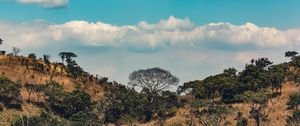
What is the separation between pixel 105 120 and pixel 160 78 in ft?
89.9

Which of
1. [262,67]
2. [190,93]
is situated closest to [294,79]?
[262,67]

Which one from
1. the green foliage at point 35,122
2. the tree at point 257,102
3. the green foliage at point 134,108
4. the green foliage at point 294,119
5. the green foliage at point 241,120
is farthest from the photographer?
the green foliage at point 134,108

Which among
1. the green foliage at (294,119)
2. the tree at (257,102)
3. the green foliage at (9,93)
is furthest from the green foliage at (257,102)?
the green foliage at (9,93)

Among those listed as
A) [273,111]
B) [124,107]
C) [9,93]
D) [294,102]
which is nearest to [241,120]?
[273,111]

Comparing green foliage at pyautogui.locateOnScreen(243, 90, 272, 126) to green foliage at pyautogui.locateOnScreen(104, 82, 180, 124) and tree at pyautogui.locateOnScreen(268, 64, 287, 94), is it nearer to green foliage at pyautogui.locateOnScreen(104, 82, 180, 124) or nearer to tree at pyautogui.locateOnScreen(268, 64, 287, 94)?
tree at pyautogui.locateOnScreen(268, 64, 287, 94)

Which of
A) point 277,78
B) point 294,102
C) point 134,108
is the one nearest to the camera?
point 294,102

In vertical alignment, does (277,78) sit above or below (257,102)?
above

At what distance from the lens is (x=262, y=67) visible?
7638 inches

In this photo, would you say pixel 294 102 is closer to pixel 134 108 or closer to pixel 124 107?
pixel 134 108

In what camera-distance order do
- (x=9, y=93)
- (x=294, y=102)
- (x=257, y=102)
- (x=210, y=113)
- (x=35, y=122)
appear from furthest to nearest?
(x=9, y=93), (x=257, y=102), (x=294, y=102), (x=35, y=122), (x=210, y=113)

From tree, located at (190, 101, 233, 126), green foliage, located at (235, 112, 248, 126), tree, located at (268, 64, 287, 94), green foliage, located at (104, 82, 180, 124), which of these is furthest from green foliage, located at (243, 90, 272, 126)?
green foliage, located at (104, 82, 180, 124)

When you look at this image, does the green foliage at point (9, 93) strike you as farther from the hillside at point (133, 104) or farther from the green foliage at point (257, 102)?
the green foliage at point (257, 102)

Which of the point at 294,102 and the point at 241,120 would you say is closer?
the point at 294,102

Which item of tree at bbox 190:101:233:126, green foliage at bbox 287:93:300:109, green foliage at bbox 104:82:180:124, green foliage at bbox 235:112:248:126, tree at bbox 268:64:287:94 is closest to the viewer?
tree at bbox 190:101:233:126
